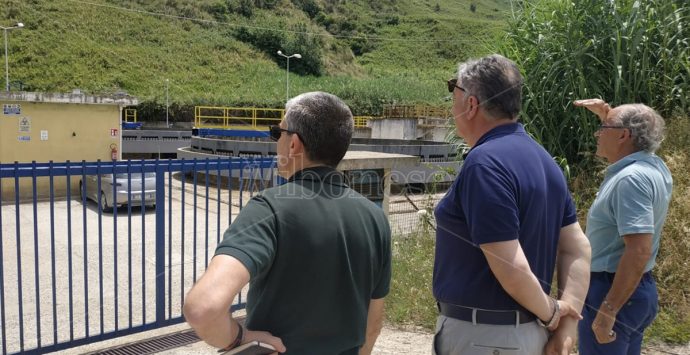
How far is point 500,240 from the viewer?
67.4 inches

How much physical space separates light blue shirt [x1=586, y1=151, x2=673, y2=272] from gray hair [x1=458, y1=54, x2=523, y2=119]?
0.89 m

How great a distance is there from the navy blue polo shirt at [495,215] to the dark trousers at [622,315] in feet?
2.60

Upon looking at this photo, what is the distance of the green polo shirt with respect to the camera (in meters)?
1.48

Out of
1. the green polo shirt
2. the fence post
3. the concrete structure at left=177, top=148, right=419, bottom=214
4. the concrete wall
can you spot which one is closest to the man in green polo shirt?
the green polo shirt

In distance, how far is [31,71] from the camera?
44.4 meters

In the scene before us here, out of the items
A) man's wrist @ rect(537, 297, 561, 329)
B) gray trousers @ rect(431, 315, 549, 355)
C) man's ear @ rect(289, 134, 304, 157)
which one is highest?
man's ear @ rect(289, 134, 304, 157)

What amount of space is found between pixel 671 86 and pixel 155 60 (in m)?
55.6

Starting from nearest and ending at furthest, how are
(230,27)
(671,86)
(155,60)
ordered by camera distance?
(671,86)
(155,60)
(230,27)

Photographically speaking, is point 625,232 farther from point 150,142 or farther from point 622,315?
point 150,142

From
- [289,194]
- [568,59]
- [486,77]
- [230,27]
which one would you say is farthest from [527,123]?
Answer: [230,27]

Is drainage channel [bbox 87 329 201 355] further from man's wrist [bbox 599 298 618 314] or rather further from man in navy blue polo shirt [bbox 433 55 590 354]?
man's wrist [bbox 599 298 618 314]

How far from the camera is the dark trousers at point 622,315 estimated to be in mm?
2572

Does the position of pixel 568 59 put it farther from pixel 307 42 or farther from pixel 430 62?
pixel 430 62

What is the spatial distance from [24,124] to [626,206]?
17.6 meters
